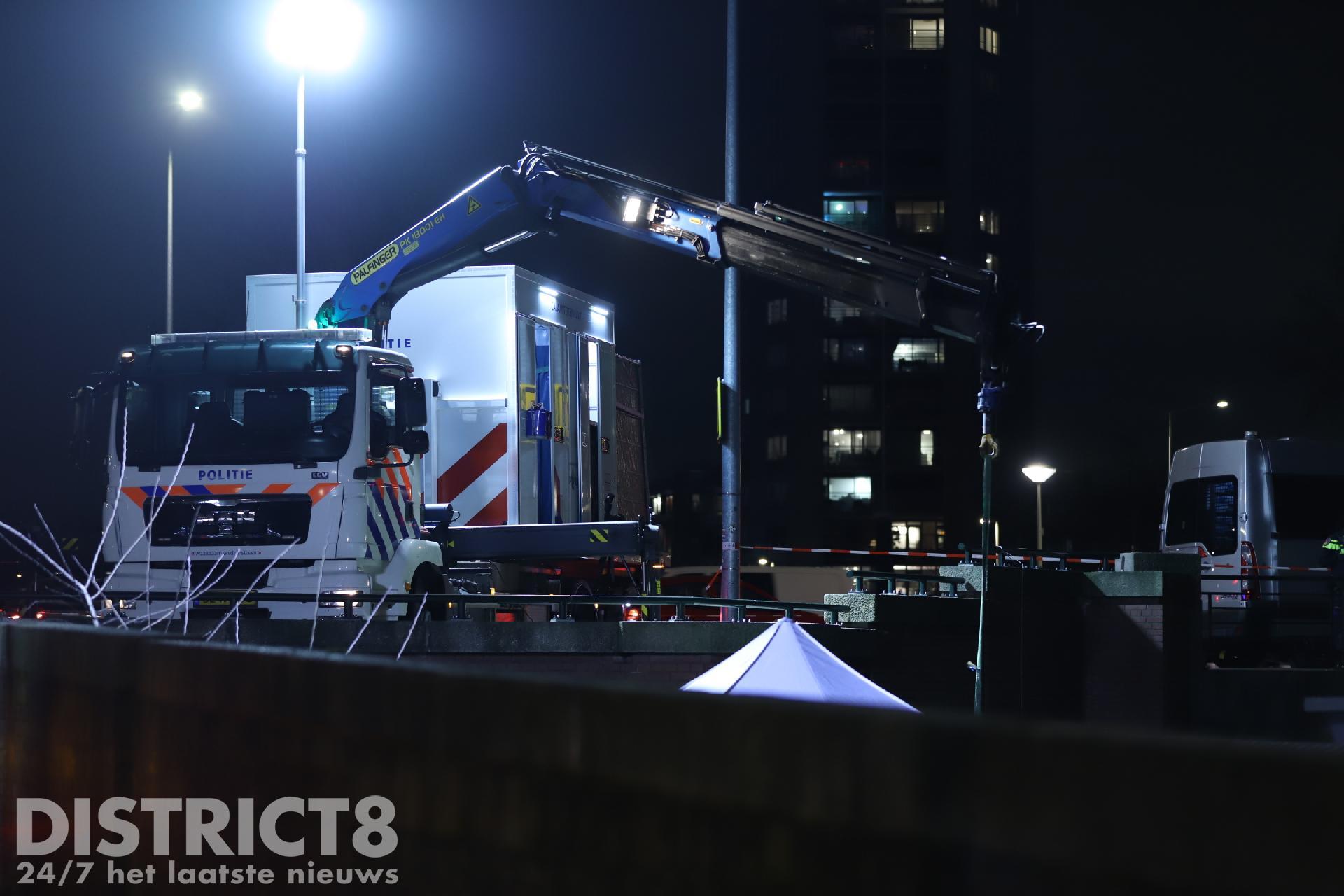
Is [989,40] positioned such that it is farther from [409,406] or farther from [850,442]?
[409,406]

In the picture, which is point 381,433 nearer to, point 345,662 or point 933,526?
point 345,662

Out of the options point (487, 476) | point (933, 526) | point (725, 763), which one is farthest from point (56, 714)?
point (933, 526)

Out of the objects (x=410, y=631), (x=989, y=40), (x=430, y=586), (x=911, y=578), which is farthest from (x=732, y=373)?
(x=989, y=40)

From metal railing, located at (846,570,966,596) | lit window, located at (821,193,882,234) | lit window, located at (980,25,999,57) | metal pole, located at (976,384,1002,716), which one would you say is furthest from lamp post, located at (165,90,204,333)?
lit window, located at (980,25,999,57)

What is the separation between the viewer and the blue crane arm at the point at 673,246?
1477cm

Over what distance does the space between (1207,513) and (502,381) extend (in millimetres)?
12081

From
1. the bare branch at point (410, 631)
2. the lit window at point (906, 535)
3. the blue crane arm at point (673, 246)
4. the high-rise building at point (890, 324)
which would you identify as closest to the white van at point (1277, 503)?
the blue crane arm at point (673, 246)

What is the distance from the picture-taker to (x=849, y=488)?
89.8 m

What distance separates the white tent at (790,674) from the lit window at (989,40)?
280 feet

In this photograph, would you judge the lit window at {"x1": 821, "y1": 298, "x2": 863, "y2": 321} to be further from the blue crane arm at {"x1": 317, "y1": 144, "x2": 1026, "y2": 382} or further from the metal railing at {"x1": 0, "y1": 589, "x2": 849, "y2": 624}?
the metal railing at {"x1": 0, "y1": 589, "x2": 849, "y2": 624}

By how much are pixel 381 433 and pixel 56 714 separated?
24.6 ft

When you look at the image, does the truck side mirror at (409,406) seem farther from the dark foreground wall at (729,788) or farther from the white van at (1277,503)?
the white van at (1277,503)

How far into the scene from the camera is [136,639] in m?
5.48

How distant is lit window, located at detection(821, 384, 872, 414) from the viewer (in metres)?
89.9
